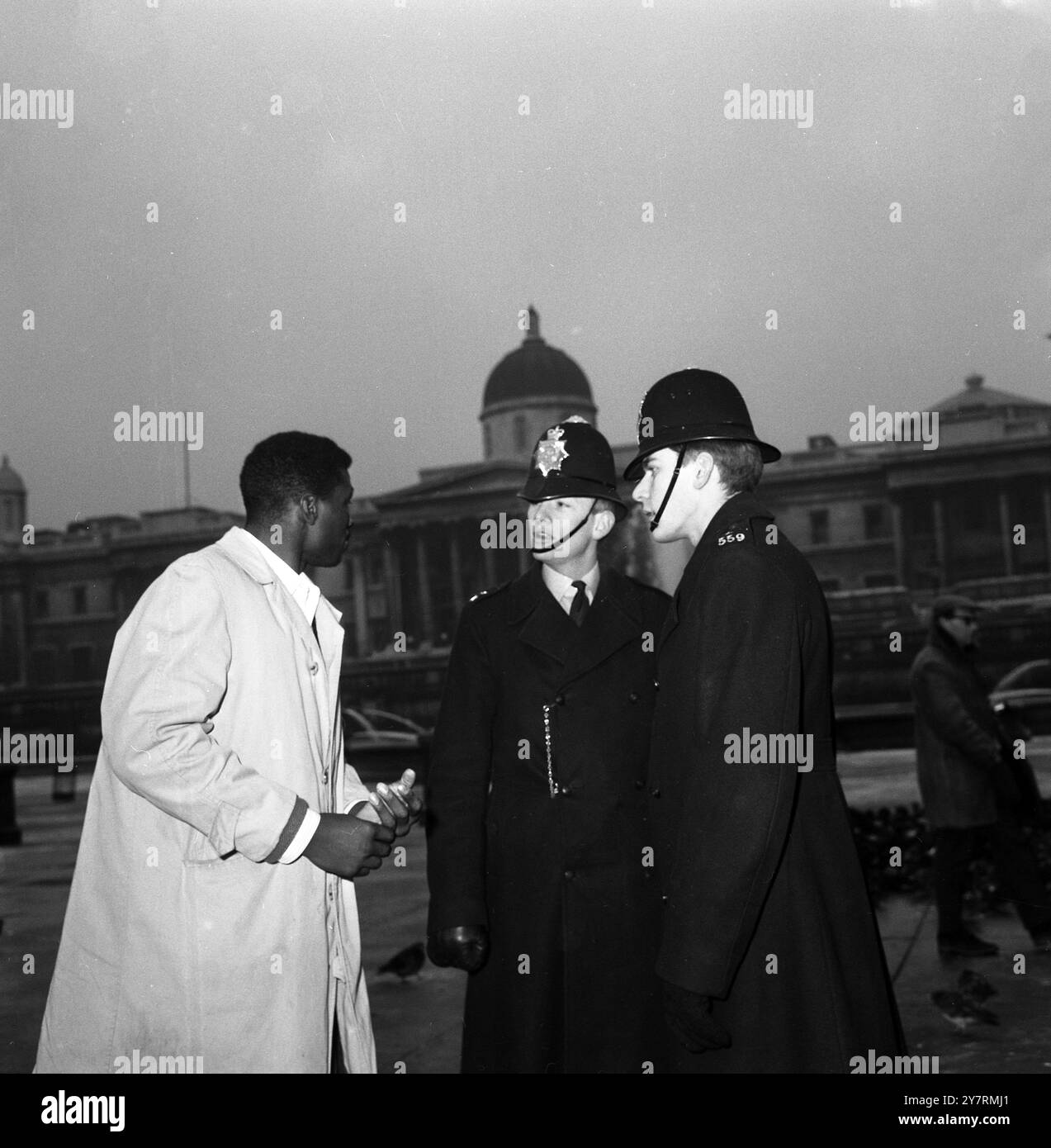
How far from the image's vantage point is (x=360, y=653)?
12539mm

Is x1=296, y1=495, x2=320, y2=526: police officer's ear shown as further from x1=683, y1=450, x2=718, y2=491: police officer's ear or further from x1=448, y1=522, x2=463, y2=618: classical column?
x1=448, y1=522, x2=463, y2=618: classical column

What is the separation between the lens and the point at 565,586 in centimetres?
339

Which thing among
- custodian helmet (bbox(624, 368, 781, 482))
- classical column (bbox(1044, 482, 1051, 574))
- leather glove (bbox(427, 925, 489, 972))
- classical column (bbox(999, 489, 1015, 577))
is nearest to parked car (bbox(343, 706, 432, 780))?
classical column (bbox(999, 489, 1015, 577))

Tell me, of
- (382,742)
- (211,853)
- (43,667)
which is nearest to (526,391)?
(382,742)

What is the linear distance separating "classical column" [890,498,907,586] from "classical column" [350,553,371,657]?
874 centimetres

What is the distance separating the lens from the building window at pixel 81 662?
984 cm

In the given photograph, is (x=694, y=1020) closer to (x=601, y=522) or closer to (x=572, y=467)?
(x=601, y=522)

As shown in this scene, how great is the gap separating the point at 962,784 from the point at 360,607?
746 cm

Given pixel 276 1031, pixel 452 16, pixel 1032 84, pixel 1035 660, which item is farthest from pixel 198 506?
pixel 1035 660

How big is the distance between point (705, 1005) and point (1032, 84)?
21.6 ft

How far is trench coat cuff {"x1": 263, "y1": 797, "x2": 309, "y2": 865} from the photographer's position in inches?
93.6

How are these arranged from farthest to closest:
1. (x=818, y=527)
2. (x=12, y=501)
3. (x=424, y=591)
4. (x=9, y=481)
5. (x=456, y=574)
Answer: (x=818, y=527) < (x=456, y=574) < (x=424, y=591) < (x=12, y=501) < (x=9, y=481)
